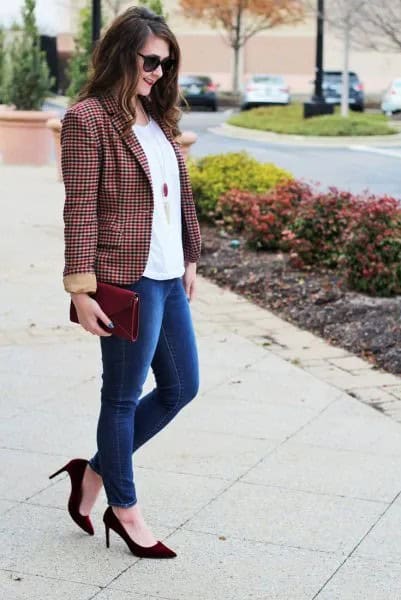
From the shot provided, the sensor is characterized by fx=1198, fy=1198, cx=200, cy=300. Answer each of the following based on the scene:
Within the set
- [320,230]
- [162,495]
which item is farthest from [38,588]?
[320,230]

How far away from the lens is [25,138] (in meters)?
19.5

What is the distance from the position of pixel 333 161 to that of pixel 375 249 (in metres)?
15.5

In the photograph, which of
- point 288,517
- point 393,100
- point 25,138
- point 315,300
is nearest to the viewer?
point 288,517

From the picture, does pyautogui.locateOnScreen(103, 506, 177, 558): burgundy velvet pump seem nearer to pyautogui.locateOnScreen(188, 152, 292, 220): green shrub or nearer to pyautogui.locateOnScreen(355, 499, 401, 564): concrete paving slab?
pyautogui.locateOnScreen(355, 499, 401, 564): concrete paving slab

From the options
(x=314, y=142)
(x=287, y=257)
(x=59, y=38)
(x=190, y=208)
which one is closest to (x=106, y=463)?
(x=190, y=208)

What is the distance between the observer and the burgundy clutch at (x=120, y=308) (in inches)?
144

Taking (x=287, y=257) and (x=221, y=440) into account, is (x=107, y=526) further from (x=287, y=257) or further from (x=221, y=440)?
(x=287, y=257)

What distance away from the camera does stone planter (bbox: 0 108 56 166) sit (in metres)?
19.3

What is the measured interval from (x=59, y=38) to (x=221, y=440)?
58.6 metres

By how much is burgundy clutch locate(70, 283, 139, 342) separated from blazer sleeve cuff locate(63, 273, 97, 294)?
46mm

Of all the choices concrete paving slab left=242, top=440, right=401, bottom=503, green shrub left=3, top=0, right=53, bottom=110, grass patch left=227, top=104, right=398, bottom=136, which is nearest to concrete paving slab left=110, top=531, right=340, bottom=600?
concrete paving slab left=242, top=440, right=401, bottom=503

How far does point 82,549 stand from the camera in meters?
4.08

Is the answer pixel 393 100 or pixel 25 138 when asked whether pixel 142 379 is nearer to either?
pixel 25 138

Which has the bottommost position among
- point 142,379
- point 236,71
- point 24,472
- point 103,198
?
point 236,71
